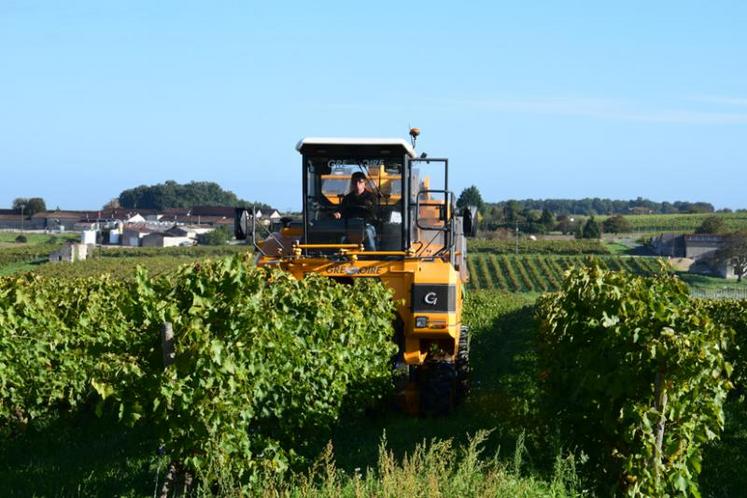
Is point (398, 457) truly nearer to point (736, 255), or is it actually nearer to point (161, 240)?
point (736, 255)

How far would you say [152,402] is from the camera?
8.68 metres

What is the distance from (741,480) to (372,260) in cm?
516

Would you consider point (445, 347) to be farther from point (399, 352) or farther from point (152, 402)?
point (152, 402)

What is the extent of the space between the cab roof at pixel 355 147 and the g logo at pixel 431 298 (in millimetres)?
1917

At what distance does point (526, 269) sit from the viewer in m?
88.8

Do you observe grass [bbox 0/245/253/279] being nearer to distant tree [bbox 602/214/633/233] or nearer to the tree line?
distant tree [bbox 602/214/633/233]

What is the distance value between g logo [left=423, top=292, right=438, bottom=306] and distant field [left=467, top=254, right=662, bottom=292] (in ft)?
215

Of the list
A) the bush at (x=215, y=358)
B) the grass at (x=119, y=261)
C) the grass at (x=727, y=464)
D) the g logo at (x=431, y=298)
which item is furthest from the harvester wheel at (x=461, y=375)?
the grass at (x=119, y=261)

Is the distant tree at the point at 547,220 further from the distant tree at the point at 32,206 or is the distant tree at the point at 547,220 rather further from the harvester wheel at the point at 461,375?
the harvester wheel at the point at 461,375

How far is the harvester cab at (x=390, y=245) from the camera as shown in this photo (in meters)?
13.6

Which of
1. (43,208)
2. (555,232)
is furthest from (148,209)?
(555,232)

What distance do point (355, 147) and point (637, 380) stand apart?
6.27 m

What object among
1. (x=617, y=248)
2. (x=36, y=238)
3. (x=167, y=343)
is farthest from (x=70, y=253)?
(x=167, y=343)

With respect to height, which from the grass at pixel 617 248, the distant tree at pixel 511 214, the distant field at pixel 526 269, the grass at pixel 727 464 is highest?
the distant tree at pixel 511 214
